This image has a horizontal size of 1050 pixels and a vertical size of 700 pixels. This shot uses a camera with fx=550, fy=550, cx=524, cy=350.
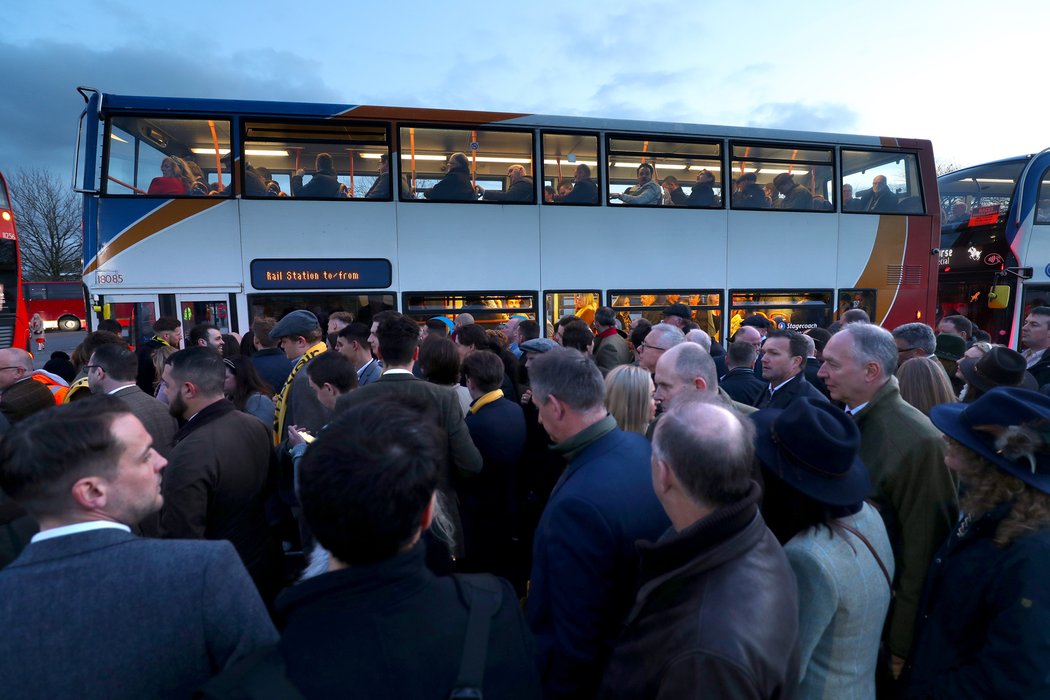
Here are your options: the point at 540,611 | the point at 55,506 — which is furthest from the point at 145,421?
the point at 540,611

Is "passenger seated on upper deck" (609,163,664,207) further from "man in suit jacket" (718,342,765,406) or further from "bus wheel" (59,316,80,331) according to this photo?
"bus wheel" (59,316,80,331)

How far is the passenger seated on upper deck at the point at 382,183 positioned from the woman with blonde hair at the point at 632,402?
5.61m

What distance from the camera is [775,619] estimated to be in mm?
1241

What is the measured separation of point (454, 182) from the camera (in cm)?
782

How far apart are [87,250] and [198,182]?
150cm

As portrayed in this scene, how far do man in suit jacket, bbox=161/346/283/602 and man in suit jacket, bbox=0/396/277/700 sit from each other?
109 cm

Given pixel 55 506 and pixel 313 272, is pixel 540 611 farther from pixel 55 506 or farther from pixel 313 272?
pixel 313 272

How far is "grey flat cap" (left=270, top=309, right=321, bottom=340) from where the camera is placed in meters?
4.48

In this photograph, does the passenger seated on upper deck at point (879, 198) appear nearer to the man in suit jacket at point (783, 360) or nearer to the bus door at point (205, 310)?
the man in suit jacket at point (783, 360)

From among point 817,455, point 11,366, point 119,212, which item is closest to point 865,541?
point 817,455

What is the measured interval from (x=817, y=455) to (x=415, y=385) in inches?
85.2

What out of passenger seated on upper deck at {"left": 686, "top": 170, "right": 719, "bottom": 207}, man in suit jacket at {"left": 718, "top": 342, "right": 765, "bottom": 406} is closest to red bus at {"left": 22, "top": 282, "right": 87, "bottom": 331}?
passenger seated on upper deck at {"left": 686, "top": 170, "right": 719, "bottom": 207}

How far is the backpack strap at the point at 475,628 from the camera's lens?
0.99 metres

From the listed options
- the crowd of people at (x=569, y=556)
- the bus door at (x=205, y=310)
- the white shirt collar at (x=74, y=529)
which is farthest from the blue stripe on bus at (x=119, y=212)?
the white shirt collar at (x=74, y=529)
